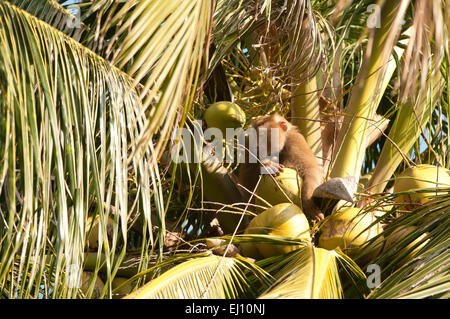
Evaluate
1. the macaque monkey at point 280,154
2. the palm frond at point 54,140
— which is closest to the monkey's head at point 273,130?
the macaque monkey at point 280,154

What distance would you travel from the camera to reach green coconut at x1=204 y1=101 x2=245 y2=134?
8.75 ft

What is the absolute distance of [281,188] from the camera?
8.52 feet

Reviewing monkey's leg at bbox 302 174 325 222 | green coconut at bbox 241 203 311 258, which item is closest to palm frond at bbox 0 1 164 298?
green coconut at bbox 241 203 311 258

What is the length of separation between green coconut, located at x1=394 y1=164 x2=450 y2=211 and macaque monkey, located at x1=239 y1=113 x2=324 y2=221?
374 mm

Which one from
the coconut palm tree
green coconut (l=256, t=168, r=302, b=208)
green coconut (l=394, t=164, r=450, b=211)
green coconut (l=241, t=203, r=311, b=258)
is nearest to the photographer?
the coconut palm tree

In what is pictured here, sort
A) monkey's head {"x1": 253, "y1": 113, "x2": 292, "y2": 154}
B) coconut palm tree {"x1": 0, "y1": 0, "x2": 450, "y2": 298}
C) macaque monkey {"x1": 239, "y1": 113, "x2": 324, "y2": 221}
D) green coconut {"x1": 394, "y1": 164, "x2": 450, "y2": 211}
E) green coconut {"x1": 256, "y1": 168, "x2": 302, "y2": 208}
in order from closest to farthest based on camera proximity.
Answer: coconut palm tree {"x1": 0, "y1": 0, "x2": 450, "y2": 298} → green coconut {"x1": 394, "y1": 164, "x2": 450, "y2": 211} → green coconut {"x1": 256, "y1": 168, "x2": 302, "y2": 208} → macaque monkey {"x1": 239, "y1": 113, "x2": 324, "y2": 221} → monkey's head {"x1": 253, "y1": 113, "x2": 292, "y2": 154}

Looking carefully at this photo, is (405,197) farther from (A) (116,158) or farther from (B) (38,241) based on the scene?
(B) (38,241)

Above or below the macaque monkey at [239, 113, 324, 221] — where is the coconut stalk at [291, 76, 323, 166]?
above

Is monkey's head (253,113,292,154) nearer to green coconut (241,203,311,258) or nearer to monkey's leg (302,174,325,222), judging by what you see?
monkey's leg (302,174,325,222)

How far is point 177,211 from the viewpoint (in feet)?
11.8

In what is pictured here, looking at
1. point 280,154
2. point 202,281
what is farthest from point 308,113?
point 202,281

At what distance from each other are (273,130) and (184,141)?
48cm
